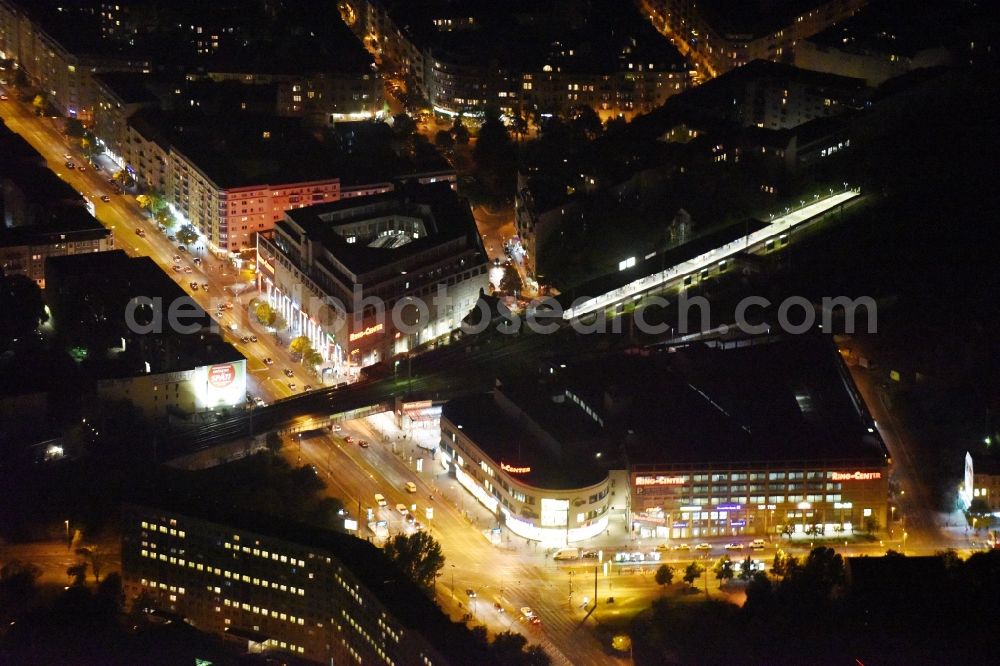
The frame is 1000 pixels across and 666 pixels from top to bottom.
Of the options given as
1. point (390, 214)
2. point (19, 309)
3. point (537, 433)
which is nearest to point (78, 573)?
point (537, 433)

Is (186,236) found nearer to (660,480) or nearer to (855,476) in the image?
(660,480)

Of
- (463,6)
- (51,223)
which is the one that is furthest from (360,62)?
(51,223)

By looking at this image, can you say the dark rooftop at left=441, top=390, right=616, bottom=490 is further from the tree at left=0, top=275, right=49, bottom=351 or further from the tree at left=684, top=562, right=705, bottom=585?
the tree at left=0, top=275, right=49, bottom=351

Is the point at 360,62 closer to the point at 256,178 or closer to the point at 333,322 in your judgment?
the point at 256,178

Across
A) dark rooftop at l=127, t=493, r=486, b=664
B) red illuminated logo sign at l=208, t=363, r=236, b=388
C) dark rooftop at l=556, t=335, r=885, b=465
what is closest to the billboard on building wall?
red illuminated logo sign at l=208, t=363, r=236, b=388

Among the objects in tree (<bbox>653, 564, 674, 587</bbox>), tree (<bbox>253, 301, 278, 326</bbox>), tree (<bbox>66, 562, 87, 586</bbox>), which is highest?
tree (<bbox>253, 301, 278, 326</bbox>)

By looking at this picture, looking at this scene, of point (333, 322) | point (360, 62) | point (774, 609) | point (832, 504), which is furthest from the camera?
point (360, 62)
